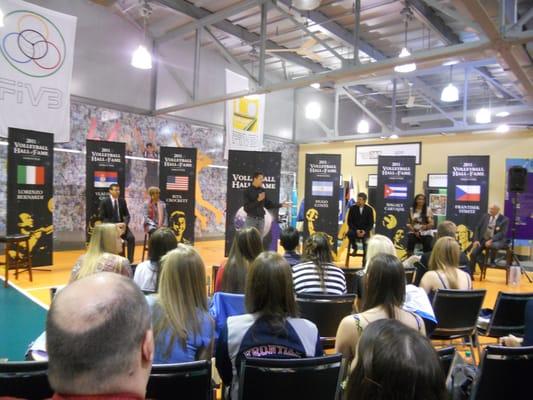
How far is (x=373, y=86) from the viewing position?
12609mm

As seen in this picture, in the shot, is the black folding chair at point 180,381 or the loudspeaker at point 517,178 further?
the loudspeaker at point 517,178

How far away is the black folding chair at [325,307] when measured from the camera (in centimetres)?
271

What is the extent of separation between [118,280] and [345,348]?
1.30m

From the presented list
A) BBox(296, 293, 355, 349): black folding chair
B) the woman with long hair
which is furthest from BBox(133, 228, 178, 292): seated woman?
the woman with long hair

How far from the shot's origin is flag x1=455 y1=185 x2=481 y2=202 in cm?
838

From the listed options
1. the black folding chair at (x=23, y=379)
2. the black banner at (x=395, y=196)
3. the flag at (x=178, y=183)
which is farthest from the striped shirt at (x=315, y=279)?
the black banner at (x=395, y=196)

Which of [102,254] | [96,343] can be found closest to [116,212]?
[102,254]

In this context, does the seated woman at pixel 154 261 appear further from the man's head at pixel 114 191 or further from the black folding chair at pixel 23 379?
the man's head at pixel 114 191

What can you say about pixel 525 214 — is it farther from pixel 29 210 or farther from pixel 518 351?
pixel 29 210

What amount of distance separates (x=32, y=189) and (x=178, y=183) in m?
2.57

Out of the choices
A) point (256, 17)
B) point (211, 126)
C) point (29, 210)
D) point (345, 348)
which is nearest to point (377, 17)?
point (256, 17)

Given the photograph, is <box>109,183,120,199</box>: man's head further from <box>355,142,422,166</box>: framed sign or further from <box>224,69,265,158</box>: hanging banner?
<box>355,142,422,166</box>: framed sign

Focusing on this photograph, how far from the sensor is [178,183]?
802 cm

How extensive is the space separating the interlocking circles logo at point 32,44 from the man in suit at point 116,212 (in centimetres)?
255
